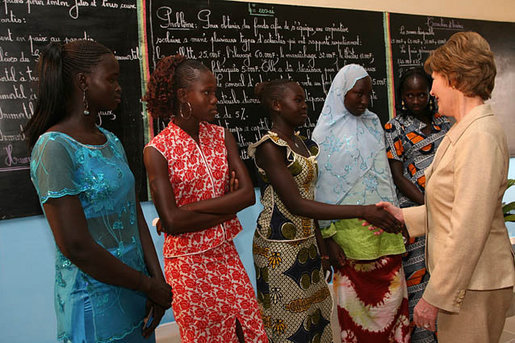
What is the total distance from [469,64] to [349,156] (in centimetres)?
99

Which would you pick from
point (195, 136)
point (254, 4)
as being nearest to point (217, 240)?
point (195, 136)

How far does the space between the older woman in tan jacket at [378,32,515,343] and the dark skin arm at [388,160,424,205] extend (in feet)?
3.34

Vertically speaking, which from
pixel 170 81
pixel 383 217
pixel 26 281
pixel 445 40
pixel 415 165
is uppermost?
pixel 445 40

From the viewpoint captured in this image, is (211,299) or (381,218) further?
(381,218)

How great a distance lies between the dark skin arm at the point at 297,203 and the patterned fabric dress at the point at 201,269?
36 cm

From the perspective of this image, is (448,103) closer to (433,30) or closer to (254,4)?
(254,4)

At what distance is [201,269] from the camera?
6.22 feet

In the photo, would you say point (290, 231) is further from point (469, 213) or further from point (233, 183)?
point (469, 213)

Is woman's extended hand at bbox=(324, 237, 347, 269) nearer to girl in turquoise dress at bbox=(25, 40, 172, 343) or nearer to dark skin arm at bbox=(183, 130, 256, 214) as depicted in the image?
dark skin arm at bbox=(183, 130, 256, 214)

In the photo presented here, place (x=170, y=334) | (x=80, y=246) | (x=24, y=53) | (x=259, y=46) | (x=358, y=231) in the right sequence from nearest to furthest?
(x=80, y=246) → (x=358, y=231) → (x=24, y=53) → (x=170, y=334) → (x=259, y=46)

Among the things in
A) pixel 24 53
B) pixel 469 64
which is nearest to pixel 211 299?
pixel 469 64

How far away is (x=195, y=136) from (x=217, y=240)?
1.49 ft

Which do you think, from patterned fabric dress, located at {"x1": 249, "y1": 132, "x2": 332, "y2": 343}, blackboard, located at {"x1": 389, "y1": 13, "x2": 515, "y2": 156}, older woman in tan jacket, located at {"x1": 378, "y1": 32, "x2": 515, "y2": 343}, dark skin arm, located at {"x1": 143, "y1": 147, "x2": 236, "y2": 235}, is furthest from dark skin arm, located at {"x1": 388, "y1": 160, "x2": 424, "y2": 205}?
blackboard, located at {"x1": 389, "y1": 13, "x2": 515, "y2": 156}

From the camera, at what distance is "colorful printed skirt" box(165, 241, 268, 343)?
6.16 ft
